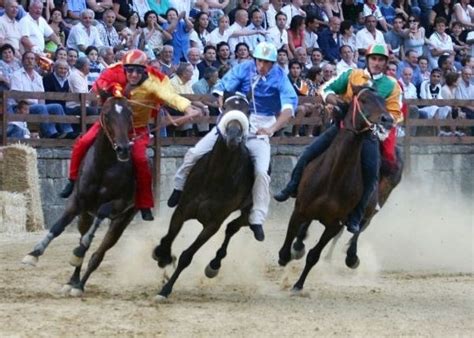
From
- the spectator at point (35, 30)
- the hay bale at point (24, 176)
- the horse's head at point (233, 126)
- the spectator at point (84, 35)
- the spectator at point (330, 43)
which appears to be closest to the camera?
the horse's head at point (233, 126)

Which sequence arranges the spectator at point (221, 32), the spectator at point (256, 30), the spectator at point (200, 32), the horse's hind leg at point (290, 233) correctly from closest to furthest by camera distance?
1. the horse's hind leg at point (290, 233)
2. the spectator at point (200, 32)
3. the spectator at point (221, 32)
4. the spectator at point (256, 30)

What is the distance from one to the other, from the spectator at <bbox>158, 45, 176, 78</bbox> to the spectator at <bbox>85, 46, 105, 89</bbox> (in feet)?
3.70

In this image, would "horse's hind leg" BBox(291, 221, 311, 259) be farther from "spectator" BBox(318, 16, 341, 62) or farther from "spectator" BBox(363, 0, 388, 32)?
"spectator" BBox(363, 0, 388, 32)

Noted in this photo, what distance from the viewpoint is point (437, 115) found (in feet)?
83.3

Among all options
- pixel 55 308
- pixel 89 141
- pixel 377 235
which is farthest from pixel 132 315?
pixel 377 235

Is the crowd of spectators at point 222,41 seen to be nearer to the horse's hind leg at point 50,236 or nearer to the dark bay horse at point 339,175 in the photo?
the dark bay horse at point 339,175

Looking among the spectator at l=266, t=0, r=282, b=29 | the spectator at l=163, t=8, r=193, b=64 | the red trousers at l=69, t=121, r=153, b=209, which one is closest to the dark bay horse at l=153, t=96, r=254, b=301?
the red trousers at l=69, t=121, r=153, b=209

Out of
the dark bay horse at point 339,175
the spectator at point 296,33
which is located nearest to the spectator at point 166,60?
the spectator at point 296,33

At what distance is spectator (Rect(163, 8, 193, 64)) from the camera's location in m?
22.7

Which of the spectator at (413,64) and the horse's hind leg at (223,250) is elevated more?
the spectator at (413,64)

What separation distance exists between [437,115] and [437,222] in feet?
19.1

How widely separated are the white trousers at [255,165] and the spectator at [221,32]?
9737 millimetres

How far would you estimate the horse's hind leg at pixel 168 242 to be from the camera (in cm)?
1352

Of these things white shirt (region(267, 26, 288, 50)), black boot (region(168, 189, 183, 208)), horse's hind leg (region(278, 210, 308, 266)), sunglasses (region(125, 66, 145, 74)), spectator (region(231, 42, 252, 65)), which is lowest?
horse's hind leg (region(278, 210, 308, 266))
